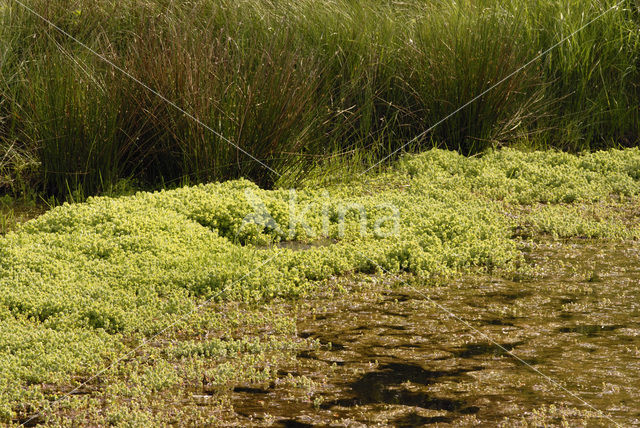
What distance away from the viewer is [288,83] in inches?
273

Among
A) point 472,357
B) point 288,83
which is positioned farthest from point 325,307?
point 288,83

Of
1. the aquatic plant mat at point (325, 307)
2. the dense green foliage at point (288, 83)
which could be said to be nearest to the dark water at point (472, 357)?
the aquatic plant mat at point (325, 307)

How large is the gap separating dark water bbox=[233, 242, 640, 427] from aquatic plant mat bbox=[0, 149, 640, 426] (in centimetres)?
1

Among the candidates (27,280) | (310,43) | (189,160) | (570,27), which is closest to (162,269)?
Result: (27,280)

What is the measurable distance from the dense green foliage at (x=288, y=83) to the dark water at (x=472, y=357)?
2.50 m

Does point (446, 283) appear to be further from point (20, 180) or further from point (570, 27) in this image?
point (570, 27)

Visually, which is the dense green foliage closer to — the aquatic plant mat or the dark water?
the aquatic plant mat

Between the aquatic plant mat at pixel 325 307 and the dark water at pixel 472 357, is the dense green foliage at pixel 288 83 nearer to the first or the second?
the aquatic plant mat at pixel 325 307

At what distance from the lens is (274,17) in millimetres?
8312

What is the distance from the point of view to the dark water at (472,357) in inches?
134

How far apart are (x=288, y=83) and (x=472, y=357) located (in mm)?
3577

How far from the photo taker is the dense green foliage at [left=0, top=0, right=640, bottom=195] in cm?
673

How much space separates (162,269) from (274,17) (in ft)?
13.4

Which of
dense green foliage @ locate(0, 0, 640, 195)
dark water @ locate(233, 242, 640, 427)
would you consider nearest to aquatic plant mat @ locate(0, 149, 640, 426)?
dark water @ locate(233, 242, 640, 427)
